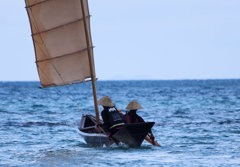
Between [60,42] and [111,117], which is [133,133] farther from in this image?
[60,42]

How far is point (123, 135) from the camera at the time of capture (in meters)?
14.6

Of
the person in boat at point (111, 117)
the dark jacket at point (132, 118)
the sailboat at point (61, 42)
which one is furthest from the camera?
the sailboat at point (61, 42)

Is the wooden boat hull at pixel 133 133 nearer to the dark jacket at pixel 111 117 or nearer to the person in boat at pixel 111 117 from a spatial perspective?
the person in boat at pixel 111 117

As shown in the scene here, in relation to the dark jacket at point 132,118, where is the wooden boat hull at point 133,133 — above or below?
below

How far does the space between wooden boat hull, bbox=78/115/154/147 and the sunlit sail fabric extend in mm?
2082

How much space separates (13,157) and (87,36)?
4.87 m

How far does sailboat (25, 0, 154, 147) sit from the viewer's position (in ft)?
58.1

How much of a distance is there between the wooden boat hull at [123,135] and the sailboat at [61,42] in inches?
43.3

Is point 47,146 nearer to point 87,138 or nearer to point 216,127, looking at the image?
point 87,138

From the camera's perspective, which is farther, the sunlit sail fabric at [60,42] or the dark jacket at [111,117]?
the sunlit sail fabric at [60,42]

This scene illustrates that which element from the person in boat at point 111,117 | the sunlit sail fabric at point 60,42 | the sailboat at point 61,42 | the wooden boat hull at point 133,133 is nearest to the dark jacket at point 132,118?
the person in boat at point 111,117

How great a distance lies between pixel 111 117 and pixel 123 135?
0.63 metres

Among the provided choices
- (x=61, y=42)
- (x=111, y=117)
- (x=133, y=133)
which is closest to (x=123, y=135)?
(x=133, y=133)

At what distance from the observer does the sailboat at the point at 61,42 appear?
17.7m
